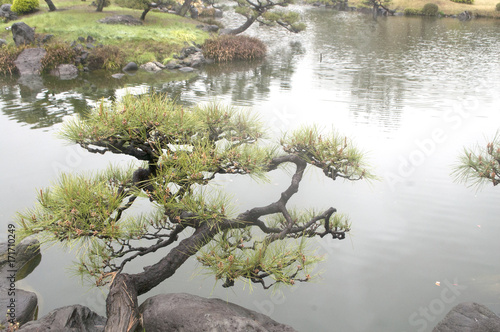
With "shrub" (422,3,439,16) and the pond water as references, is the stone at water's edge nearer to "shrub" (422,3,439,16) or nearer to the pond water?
the pond water

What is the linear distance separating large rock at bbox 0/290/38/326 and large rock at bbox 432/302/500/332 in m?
3.36

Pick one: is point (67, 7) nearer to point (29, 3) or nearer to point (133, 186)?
point (29, 3)

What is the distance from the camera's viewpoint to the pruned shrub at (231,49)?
15344 mm

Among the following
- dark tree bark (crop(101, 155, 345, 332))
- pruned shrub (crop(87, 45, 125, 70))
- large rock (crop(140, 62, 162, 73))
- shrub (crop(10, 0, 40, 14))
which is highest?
shrub (crop(10, 0, 40, 14))

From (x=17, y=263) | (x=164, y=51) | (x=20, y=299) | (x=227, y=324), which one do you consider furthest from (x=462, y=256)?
(x=164, y=51)

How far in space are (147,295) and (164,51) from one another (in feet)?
42.1

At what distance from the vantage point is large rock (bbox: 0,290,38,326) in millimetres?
3439

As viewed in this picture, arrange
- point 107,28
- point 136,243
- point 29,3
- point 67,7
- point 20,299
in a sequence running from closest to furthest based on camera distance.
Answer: point 20,299, point 136,243, point 107,28, point 29,3, point 67,7

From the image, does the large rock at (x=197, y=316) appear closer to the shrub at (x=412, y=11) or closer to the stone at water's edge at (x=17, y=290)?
the stone at water's edge at (x=17, y=290)

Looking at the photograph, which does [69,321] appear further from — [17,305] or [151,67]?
[151,67]

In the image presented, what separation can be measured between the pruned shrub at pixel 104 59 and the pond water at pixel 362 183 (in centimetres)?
129

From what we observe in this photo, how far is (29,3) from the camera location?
62.6 ft

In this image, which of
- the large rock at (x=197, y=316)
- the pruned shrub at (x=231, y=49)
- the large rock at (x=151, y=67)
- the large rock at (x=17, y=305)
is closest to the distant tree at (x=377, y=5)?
the pruned shrub at (x=231, y=49)

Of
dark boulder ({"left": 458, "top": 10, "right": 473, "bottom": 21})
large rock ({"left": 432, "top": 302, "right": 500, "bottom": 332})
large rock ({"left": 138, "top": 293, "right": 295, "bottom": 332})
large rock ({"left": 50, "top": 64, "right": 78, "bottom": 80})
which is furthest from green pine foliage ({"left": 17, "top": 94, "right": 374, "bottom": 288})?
dark boulder ({"left": 458, "top": 10, "right": 473, "bottom": 21})
